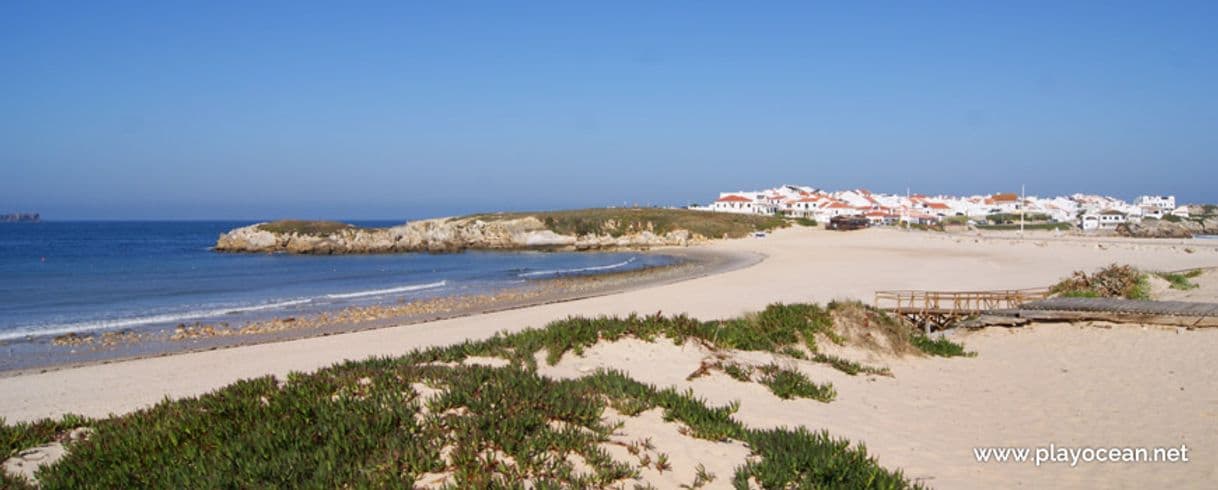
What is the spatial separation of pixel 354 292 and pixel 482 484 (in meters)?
29.2

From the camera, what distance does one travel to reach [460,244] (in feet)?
220

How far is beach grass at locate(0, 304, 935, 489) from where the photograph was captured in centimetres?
509

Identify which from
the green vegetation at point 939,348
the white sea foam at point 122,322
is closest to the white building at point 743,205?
the white sea foam at point 122,322

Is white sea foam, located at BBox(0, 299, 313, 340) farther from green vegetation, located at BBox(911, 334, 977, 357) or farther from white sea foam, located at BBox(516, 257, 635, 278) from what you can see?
→ green vegetation, located at BBox(911, 334, 977, 357)

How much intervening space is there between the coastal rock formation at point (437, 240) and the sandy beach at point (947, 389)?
42.9m

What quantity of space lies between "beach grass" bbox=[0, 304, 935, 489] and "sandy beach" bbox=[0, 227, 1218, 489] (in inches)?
22.8

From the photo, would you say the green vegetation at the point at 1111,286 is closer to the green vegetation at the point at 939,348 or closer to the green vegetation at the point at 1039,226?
the green vegetation at the point at 939,348

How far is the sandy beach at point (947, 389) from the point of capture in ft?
22.9

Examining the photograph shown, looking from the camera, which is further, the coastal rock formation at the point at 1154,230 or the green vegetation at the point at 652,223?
the green vegetation at the point at 652,223

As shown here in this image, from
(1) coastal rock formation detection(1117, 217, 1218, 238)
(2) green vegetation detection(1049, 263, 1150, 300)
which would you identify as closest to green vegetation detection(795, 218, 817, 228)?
(1) coastal rock formation detection(1117, 217, 1218, 238)

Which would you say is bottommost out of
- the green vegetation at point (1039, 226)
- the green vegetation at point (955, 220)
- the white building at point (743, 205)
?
the green vegetation at point (1039, 226)

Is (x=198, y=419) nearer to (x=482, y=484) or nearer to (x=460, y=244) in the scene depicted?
(x=482, y=484)

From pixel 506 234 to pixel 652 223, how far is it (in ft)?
54.3

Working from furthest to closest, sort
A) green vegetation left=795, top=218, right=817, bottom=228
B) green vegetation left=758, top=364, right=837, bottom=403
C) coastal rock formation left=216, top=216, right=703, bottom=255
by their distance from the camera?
green vegetation left=795, top=218, right=817, bottom=228
coastal rock formation left=216, top=216, right=703, bottom=255
green vegetation left=758, top=364, right=837, bottom=403
